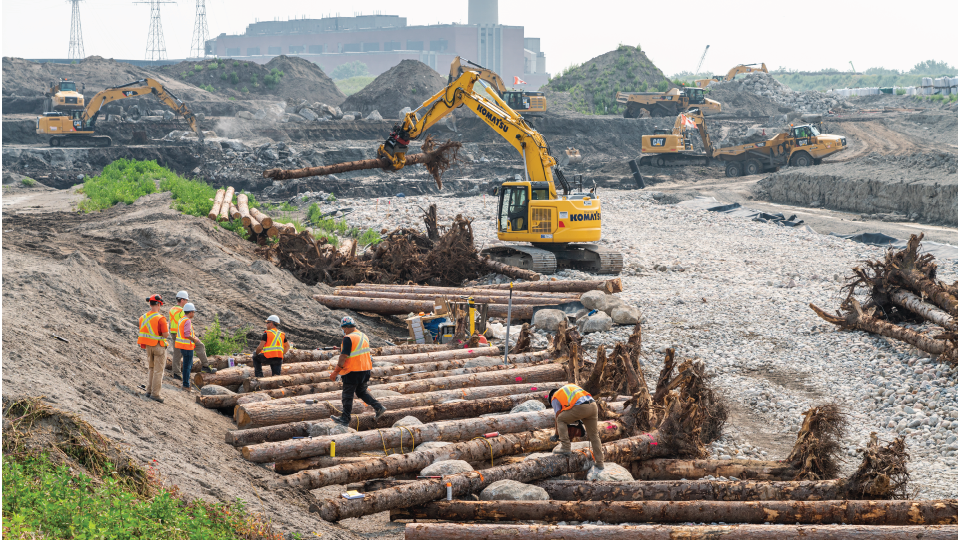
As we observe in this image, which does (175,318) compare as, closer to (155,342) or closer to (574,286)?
(155,342)

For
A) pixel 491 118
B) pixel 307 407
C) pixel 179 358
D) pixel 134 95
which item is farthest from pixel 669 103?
pixel 307 407

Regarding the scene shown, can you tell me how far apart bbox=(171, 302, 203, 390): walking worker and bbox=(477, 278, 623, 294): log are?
8.67 meters

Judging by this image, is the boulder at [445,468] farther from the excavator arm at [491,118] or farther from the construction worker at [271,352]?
the excavator arm at [491,118]

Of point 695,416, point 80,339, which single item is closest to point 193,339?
point 80,339

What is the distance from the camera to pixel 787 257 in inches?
944

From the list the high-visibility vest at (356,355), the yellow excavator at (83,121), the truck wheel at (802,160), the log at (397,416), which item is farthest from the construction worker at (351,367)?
the yellow excavator at (83,121)

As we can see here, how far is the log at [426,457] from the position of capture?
807 centimetres

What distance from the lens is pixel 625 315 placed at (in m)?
15.8

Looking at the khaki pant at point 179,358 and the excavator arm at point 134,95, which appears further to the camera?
the excavator arm at point 134,95

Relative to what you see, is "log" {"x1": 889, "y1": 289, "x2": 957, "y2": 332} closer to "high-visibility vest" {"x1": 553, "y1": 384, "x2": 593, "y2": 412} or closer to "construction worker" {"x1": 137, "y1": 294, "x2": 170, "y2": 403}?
"high-visibility vest" {"x1": 553, "y1": 384, "x2": 593, "y2": 412}

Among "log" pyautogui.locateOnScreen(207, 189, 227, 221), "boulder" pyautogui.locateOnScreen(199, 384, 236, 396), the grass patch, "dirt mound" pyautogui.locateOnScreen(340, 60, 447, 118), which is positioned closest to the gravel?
"boulder" pyautogui.locateOnScreen(199, 384, 236, 396)

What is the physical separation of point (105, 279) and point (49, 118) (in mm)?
35969

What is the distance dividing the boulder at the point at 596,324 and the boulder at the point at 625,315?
0.14 m

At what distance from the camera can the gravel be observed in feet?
35.2
